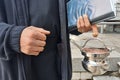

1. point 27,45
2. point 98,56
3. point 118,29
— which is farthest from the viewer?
point 118,29

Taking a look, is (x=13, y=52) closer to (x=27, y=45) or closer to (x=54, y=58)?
(x=27, y=45)

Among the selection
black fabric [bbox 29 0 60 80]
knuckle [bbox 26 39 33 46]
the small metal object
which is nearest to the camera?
knuckle [bbox 26 39 33 46]

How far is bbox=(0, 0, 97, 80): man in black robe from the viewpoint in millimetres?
1101

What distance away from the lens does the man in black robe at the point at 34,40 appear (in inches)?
43.3

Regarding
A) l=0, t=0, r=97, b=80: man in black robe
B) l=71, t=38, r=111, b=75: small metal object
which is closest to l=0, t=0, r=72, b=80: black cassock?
l=0, t=0, r=97, b=80: man in black robe

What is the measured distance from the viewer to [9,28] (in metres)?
1.12

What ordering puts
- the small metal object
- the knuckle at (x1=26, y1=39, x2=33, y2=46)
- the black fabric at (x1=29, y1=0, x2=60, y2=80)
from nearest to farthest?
the knuckle at (x1=26, y1=39, x2=33, y2=46), the black fabric at (x1=29, y1=0, x2=60, y2=80), the small metal object

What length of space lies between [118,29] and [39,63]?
609 cm

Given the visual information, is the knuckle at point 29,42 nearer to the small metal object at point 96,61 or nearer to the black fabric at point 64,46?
the black fabric at point 64,46

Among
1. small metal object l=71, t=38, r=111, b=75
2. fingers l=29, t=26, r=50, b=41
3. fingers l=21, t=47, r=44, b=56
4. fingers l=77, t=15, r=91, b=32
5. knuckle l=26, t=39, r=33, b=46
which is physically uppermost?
fingers l=77, t=15, r=91, b=32

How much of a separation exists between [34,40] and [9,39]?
11cm

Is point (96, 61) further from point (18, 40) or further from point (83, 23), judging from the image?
point (18, 40)

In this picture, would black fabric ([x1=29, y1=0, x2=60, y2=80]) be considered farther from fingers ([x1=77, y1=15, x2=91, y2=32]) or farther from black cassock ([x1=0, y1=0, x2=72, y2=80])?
fingers ([x1=77, y1=15, x2=91, y2=32])

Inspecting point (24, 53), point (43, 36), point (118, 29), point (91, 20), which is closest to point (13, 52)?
point (24, 53)
